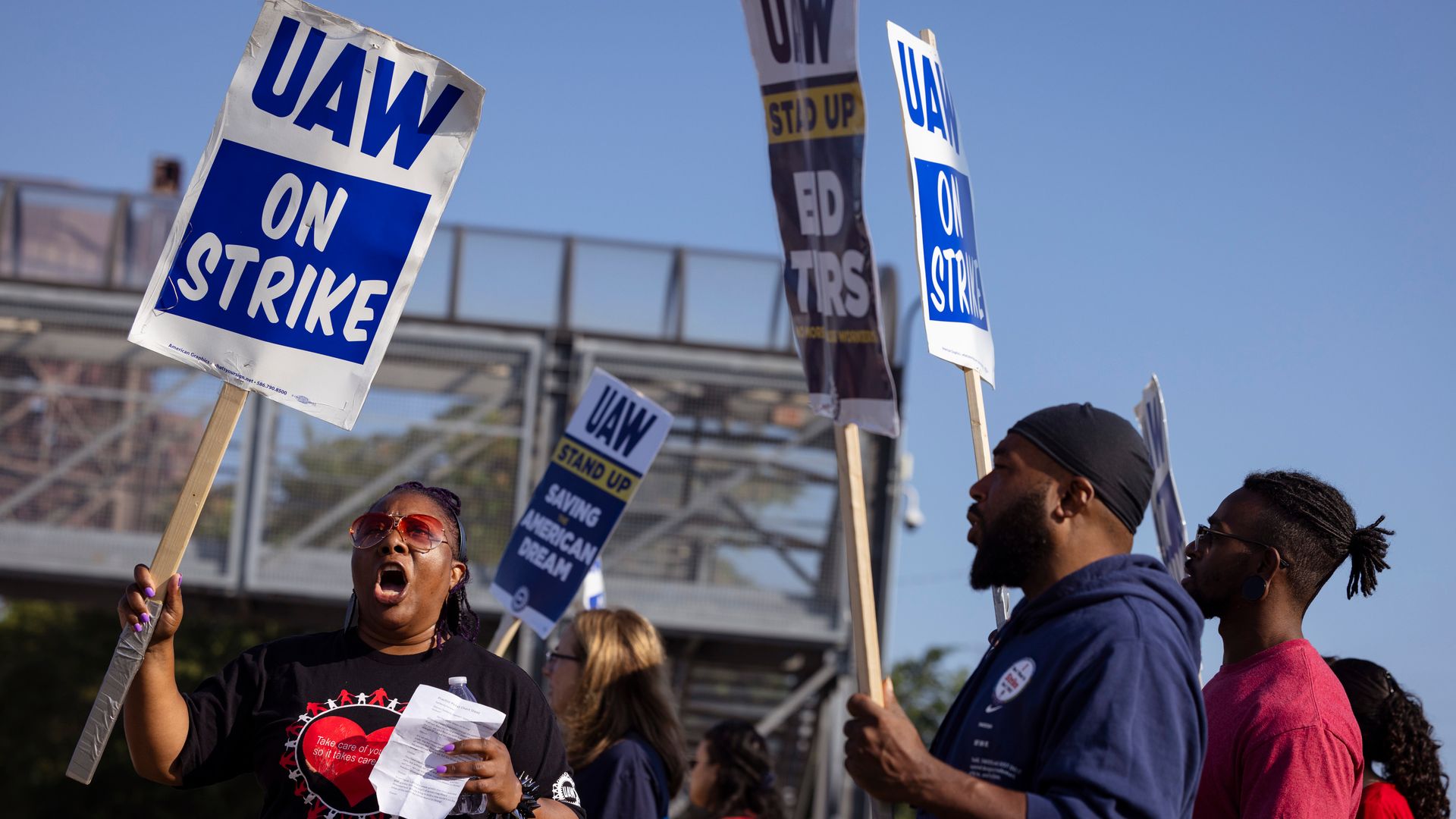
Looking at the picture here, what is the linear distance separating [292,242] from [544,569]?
3640mm

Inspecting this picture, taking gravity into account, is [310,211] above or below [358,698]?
above

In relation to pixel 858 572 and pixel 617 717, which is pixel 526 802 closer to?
pixel 858 572

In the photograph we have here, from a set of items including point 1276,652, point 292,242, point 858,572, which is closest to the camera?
point 858,572

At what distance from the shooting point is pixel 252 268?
12.0 feet

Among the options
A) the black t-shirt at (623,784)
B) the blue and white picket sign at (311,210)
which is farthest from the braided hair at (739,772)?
the blue and white picket sign at (311,210)

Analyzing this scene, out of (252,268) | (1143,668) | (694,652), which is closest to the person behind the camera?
(1143,668)

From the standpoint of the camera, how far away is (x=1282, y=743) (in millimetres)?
3521

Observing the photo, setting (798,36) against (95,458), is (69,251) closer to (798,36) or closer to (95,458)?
(95,458)

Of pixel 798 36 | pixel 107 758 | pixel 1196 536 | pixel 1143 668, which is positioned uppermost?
pixel 798 36

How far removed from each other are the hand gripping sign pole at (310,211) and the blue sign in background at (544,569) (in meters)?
3.37

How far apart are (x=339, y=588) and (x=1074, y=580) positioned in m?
11.6

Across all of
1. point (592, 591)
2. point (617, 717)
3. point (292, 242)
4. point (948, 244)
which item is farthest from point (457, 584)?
point (592, 591)

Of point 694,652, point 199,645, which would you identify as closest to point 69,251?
point 694,652

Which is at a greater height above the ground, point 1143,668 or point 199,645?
point 1143,668
